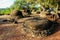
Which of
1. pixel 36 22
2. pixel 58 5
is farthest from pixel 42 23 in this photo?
pixel 58 5

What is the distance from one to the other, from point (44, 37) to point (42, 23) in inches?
49.7

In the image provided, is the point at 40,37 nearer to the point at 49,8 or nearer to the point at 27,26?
the point at 27,26

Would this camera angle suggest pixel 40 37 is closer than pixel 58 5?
Yes

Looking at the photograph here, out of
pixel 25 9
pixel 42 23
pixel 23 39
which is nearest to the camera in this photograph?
pixel 23 39

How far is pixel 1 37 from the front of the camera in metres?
12.7

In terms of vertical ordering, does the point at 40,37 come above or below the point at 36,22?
below

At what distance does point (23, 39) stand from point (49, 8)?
52.4 feet

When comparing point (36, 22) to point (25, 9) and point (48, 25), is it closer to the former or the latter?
point (48, 25)

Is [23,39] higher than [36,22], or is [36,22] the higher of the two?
[36,22]

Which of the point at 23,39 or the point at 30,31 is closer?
the point at 23,39

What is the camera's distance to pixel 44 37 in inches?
483

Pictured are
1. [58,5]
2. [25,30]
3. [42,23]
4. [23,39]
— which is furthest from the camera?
[58,5]

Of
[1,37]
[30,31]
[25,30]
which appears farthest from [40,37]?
[1,37]

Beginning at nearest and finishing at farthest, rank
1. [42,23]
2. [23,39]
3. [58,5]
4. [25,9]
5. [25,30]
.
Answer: [23,39]
[42,23]
[25,30]
[58,5]
[25,9]
